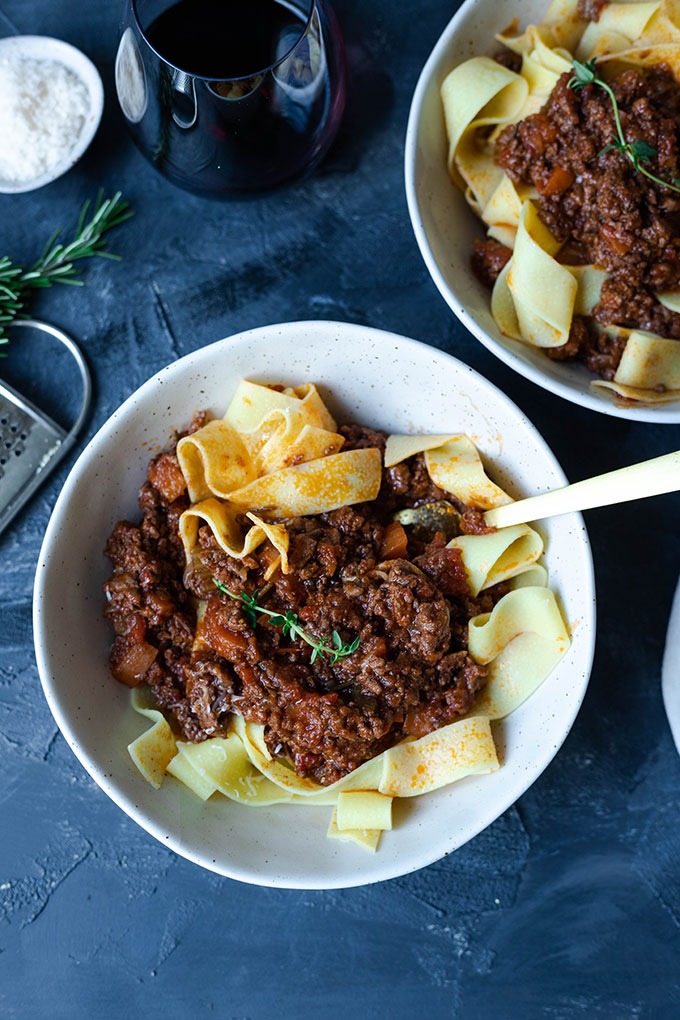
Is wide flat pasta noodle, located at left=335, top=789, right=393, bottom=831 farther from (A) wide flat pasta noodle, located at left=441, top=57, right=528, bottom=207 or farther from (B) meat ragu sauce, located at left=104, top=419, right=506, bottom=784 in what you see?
(A) wide flat pasta noodle, located at left=441, top=57, right=528, bottom=207

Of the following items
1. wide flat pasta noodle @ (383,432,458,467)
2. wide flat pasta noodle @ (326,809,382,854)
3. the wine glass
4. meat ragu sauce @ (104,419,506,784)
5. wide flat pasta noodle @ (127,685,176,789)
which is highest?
the wine glass

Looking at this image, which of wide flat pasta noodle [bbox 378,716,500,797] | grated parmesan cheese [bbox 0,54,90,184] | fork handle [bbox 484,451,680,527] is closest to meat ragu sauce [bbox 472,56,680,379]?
fork handle [bbox 484,451,680,527]

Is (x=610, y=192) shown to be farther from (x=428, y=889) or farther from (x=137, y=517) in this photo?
(x=428, y=889)

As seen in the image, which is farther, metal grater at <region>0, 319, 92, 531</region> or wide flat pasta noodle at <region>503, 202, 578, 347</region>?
metal grater at <region>0, 319, 92, 531</region>

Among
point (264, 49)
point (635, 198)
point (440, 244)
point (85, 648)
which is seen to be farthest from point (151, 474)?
point (635, 198)

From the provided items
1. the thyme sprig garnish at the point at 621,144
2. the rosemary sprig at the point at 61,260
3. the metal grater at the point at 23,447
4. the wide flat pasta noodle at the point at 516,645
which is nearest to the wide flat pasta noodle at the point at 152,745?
the metal grater at the point at 23,447

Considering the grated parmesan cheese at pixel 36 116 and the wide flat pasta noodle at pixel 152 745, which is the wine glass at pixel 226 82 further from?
the wide flat pasta noodle at pixel 152 745

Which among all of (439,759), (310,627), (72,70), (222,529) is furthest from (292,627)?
(72,70)
